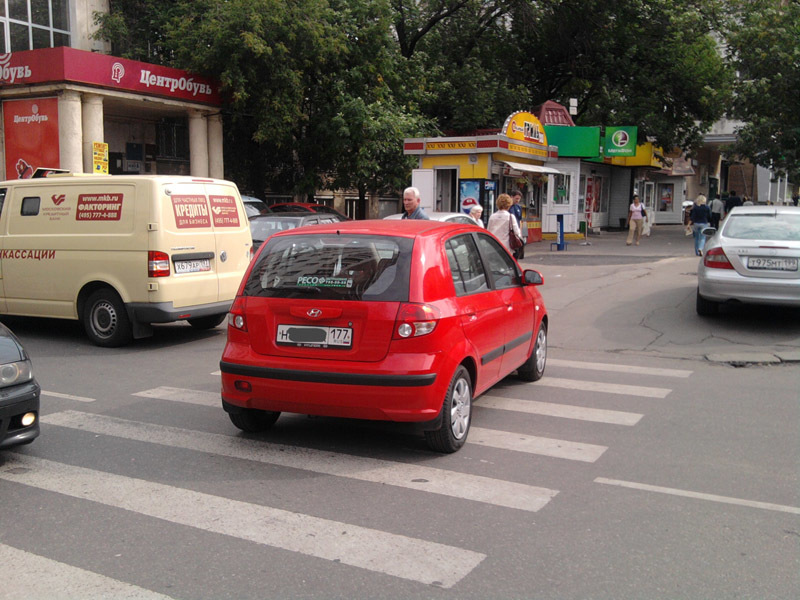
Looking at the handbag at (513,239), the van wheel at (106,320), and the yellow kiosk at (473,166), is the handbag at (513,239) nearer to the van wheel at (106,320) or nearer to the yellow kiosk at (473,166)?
the van wheel at (106,320)

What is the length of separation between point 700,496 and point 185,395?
468cm

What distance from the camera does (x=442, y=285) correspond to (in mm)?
5598

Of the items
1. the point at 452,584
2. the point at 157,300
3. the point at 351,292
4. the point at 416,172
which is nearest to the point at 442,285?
the point at 351,292

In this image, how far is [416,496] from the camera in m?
4.79

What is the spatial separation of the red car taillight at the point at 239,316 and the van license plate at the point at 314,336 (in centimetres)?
32

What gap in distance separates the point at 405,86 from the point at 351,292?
2268cm

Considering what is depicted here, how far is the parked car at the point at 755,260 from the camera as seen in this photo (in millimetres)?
9922

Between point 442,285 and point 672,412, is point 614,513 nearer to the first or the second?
point 442,285

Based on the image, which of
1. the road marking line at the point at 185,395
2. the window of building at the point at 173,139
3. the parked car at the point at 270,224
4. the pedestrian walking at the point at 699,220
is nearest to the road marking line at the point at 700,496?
the road marking line at the point at 185,395

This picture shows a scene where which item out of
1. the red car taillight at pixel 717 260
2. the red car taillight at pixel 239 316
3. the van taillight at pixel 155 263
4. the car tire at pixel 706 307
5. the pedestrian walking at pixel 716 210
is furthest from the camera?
the pedestrian walking at pixel 716 210

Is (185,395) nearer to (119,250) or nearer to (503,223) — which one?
(119,250)

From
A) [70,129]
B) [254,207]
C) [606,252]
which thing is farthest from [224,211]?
[606,252]

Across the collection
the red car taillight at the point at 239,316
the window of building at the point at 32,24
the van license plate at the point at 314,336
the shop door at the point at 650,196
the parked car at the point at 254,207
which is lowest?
the van license plate at the point at 314,336

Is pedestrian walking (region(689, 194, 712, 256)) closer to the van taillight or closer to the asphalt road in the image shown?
the asphalt road
